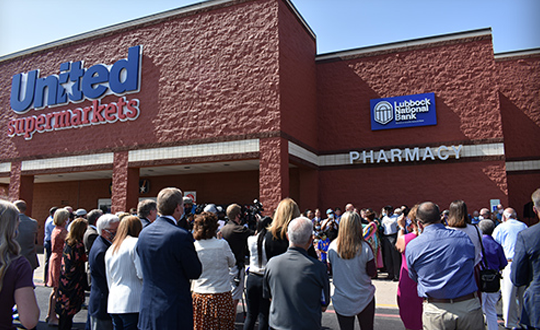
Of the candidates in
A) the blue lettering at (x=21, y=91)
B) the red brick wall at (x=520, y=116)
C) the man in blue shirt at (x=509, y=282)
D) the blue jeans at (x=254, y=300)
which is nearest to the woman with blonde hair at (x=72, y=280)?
the blue jeans at (x=254, y=300)

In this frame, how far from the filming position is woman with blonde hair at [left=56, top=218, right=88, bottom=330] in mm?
5352

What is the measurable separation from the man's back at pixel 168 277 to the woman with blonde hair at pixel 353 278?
1.56 metres

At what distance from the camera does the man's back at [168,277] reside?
3.36 metres

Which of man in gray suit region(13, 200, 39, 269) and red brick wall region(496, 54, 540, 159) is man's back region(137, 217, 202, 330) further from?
red brick wall region(496, 54, 540, 159)

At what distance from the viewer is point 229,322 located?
14.1ft

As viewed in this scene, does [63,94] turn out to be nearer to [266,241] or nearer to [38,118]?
[38,118]

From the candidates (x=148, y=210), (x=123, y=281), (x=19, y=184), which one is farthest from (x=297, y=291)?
(x=19, y=184)

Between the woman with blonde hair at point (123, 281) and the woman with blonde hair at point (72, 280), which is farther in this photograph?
the woman with blonde hair at point (72, 280)

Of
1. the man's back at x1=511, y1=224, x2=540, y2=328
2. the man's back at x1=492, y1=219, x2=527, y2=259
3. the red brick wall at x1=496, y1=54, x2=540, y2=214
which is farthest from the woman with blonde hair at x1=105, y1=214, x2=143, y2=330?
the red brick wall at x1=496, y1=54, x2=540, y2=214

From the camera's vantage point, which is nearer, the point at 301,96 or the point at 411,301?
the point at 411,301

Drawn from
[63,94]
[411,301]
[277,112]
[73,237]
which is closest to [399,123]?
[277,112]

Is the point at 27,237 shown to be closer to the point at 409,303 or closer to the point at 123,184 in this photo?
the point at 409,303

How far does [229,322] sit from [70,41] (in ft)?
58.4

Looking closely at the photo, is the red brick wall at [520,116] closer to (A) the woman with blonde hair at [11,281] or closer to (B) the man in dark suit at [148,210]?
(B) the man in dark suit at [148,210]
